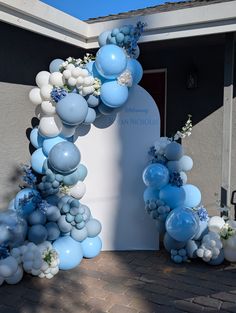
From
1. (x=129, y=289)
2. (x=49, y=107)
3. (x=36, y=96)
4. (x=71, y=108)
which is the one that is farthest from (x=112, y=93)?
(x=129, y=289)

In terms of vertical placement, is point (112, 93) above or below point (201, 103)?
below

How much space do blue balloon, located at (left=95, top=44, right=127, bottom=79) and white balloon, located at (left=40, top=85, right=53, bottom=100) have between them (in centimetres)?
54

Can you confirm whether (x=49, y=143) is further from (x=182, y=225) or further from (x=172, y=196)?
(x=182, y=225)

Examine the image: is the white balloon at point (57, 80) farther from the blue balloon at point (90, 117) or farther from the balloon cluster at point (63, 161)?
the blue balloon at point (90, 117)

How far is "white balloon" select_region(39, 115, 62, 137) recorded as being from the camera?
145 inches

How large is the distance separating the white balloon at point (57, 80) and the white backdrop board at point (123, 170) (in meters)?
0.68

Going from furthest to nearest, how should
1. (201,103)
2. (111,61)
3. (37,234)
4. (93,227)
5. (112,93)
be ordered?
(201,103)
(93,227)
(112,93)
(111,61)
(37,234)

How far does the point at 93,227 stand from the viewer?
3.98 meters

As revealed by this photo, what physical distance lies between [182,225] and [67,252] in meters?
1.19

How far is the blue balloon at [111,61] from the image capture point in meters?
3.60

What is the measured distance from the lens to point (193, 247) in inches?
150

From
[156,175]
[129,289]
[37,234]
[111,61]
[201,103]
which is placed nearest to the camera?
[129,289]

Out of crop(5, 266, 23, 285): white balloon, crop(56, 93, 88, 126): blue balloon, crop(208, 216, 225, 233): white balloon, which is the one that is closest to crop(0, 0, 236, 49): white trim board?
crop(56, 93, 88, 126): blue balloon

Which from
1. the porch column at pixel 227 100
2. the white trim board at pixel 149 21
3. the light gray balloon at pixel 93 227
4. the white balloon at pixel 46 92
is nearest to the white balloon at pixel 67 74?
the white balloon at pixel 46 92
